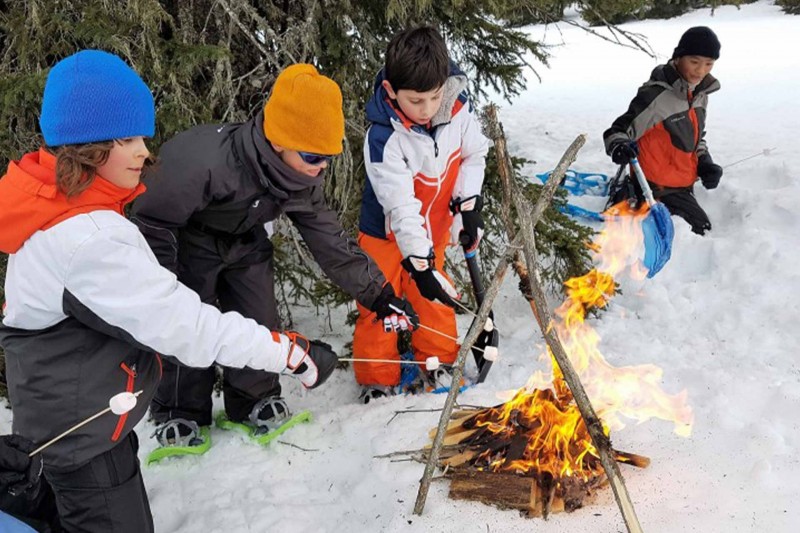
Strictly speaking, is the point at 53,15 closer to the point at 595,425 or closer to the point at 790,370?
the point at 595,425

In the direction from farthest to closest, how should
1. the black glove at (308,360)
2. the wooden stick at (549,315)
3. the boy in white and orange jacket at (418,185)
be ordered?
the boy in white and orange jacket at (418,185) → the black glove at (308,360) → the wooden stick at (549,315)

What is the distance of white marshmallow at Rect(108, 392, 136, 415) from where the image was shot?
6.88ft

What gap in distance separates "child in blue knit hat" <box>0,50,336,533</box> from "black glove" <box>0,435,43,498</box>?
0.6 inches

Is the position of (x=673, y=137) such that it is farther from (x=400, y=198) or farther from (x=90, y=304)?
(x=90, y=304)

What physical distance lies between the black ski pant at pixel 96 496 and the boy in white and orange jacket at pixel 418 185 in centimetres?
172

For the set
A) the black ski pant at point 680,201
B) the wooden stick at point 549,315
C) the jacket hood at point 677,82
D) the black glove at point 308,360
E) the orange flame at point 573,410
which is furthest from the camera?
the jacket hood at point 677,82

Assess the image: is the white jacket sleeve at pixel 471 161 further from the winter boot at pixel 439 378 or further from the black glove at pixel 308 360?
the black glove at pixel 308 360

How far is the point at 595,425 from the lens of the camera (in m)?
2.46

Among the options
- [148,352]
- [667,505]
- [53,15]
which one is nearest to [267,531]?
[148,352]

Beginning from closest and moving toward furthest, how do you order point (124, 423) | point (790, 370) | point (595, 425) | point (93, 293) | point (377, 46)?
point (93, 293) → point (124, 423) → point (595, 425) → point (790, 370) → point (377, 46)

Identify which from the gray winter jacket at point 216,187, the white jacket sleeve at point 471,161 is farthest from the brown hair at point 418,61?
the gray winter jacket at point 216,187

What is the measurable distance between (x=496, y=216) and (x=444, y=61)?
180 cm

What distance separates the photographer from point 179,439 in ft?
11.1

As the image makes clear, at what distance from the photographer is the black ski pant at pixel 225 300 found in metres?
3.17
